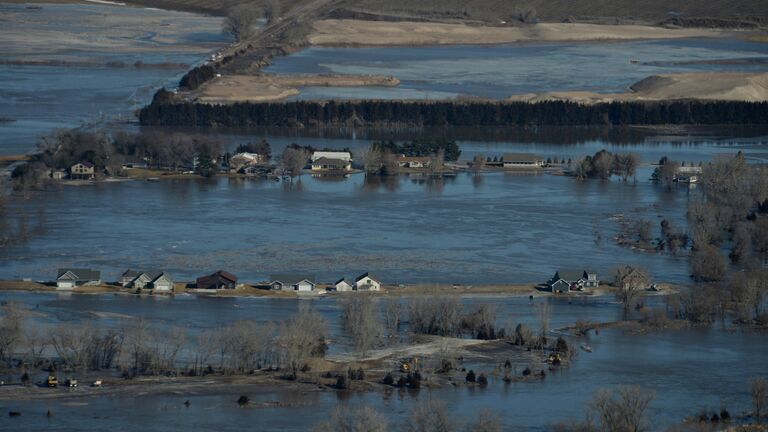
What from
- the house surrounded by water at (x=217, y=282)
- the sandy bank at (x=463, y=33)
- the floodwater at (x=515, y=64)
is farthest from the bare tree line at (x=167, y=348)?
the sandy bank at (x=463, y=33)

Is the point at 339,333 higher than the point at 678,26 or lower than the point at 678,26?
lower

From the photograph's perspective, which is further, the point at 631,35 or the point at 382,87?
the point at 631,35

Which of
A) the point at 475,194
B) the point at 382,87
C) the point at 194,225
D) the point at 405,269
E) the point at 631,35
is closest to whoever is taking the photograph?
the point at 405,269

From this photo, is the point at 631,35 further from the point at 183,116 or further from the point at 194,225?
the point at 194,225

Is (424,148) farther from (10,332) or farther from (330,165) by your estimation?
(10,332)

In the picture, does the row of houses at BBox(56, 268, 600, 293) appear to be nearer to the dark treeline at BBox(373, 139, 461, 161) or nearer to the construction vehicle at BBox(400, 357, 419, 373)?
the construction vehicle at BBox(400, 357, 419, 373)

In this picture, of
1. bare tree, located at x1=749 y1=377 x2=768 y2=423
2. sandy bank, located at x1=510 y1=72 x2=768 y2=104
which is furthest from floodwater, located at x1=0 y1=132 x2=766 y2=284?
sandy bank, located at x1=510 y1=72 x2=768 y2=104

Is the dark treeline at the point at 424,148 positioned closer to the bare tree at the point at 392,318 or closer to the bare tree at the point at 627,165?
the bare tree at the point at 627,165

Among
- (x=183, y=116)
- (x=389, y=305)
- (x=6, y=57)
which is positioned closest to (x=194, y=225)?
(x=389, y=305)
